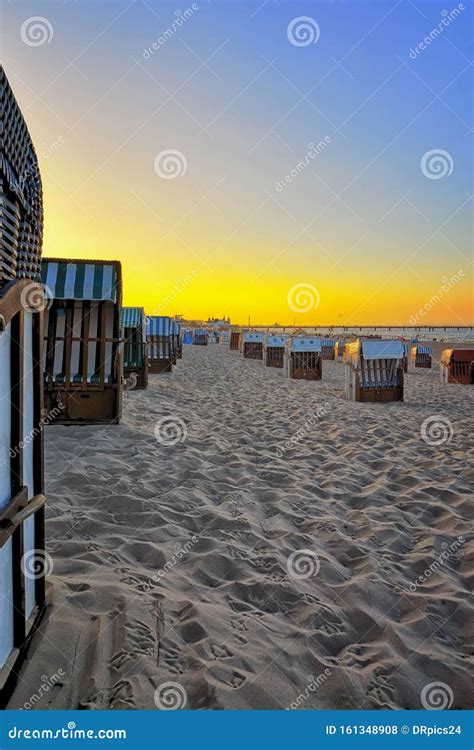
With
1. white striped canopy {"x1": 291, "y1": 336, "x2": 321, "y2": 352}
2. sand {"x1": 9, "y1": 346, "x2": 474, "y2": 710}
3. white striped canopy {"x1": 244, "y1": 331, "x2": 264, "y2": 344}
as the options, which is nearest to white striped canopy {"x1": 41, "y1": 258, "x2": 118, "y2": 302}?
sand {"x1": 9, "y1": 346, "x2": 474, "y2": 710}

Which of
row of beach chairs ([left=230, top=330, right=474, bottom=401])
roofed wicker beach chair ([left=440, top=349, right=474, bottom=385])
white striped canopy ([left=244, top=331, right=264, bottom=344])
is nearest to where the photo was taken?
row of beach chairs ([left=230, top=330, right=474, bottom=401])

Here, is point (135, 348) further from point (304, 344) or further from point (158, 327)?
point (304, 344)

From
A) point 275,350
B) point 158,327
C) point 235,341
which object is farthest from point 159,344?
point 235,341

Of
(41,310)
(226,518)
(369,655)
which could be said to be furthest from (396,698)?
(41,310)

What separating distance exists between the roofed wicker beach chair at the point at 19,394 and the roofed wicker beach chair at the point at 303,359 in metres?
16.8

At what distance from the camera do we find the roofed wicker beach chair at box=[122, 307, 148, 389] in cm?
1381

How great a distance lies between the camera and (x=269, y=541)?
3887mm

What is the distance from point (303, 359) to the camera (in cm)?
1933

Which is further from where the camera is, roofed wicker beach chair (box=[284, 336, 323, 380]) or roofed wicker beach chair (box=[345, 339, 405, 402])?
roofed wicker beach chair (box=[284, 336, 323, 380])

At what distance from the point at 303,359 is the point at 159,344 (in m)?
6.66

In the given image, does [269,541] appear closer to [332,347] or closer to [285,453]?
[285,453]

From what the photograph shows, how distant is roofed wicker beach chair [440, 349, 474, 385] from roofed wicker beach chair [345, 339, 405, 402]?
7.62 meters

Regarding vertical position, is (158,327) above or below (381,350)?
above

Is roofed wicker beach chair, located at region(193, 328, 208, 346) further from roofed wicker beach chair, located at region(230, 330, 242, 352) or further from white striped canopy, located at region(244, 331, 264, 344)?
white striped canopy, located at region(244, 331, 264, 344)
